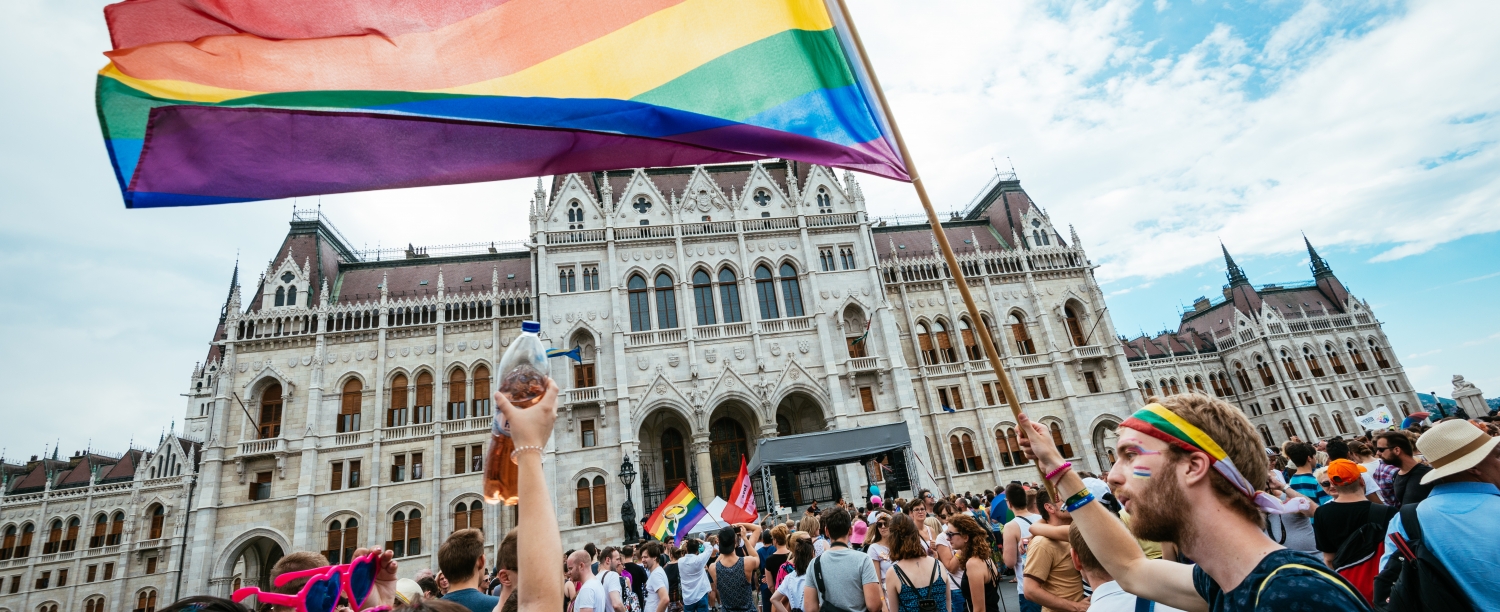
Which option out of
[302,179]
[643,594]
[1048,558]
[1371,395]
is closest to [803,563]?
[1048,558]

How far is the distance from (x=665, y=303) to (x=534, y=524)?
27.0 meters

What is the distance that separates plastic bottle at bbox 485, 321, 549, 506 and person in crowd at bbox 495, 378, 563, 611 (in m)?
0.10

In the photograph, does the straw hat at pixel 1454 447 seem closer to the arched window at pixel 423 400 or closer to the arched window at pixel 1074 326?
the arched window at pixel 423 400

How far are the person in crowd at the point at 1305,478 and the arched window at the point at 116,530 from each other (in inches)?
2039

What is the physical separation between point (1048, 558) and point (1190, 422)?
2656 mm

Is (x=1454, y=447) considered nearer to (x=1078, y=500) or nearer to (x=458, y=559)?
(x=1078, y=500)

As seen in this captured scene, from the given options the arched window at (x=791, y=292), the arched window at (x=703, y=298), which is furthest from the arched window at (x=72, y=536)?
the arched window at (x=791, y=292)

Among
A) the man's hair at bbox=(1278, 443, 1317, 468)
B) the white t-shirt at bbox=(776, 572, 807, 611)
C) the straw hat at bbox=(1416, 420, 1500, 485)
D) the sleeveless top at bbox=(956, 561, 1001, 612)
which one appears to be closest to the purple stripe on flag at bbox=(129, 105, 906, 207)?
the straw hat at bbox=(1416, 420, 1500, 485)

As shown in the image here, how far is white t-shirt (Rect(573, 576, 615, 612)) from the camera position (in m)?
5.92

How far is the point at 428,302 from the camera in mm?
29828

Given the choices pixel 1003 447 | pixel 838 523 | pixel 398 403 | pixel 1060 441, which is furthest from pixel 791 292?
pixel 838 523

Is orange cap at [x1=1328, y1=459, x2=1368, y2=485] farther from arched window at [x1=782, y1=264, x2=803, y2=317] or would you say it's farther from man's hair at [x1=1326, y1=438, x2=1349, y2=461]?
arched window at [x1=782, y1=264, x2=803, y2=317]

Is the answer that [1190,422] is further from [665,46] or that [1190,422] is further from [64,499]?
[64,499]

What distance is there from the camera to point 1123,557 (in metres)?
2.43
